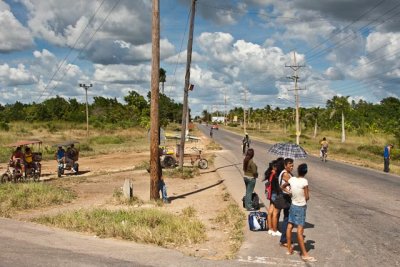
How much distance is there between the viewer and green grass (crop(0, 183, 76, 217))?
44.8 ft

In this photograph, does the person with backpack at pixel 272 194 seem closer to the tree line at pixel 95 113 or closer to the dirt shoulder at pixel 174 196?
the dirt shoulder at pixel 174 196

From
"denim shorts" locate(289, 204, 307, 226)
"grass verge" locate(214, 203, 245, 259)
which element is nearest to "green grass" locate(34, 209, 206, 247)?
"grass verge" locate(214, 203, 245, 259)

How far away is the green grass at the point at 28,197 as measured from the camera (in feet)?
44.8

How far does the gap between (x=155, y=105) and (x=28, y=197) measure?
523 centimetres

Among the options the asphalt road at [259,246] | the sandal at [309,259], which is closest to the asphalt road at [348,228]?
the asphalt road at [259,246]

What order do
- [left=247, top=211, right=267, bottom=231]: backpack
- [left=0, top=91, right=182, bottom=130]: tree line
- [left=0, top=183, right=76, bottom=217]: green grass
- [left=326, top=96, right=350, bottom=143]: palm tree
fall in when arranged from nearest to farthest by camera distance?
[left=247, top=211, right=267, bottom=231]: backpack < [left=0, top=183, right=76, bottom=217]: green grass < [left=326, top=96, right=350, bottom=143]: palm tree < [left=0, top=91, right=182, bottom=130]: tree line

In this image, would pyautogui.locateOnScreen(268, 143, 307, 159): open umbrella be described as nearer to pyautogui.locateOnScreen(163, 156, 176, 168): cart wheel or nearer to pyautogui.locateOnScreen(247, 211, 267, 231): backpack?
pyautogui.locateOnScreen(247, 211, 267, 231): backpack

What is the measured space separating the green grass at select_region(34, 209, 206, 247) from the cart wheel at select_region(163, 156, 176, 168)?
1466 cm

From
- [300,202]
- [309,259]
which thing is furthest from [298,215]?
[309,259]

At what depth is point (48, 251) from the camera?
8.12m

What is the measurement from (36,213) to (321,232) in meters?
8.09

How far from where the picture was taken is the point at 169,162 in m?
26.8

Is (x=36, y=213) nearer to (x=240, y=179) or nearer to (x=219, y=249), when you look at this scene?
(x=219, y=249)

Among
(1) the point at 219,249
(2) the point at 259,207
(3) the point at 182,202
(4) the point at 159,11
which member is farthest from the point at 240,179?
(1) the point at 219,249
